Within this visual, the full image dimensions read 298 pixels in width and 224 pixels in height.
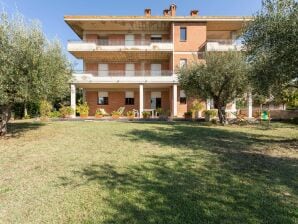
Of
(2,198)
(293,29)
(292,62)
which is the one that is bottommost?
(2,198)

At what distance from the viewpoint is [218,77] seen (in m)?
17.8

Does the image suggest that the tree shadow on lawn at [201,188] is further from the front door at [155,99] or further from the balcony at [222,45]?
the front door at [155,99]

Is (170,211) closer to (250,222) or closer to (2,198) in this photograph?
(250,222)

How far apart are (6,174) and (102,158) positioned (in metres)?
2.66

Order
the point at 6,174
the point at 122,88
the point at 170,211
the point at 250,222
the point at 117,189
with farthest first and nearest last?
the point at 122,88, the point at 6,174, the point at 117,189, the point at 170,211, the point at 250,222

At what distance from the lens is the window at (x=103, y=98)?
1235 inches

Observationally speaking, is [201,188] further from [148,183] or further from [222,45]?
[222,45]

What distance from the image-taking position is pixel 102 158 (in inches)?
332

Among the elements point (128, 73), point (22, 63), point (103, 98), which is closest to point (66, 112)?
point (103, 98)

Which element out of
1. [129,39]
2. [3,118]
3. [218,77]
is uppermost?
[129,39]

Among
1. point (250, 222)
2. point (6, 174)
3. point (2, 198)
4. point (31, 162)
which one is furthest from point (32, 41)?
point (250, 222)

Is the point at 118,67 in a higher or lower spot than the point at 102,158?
higher

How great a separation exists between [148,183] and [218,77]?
518 inches

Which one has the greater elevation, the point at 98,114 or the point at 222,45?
the point at 222,45
